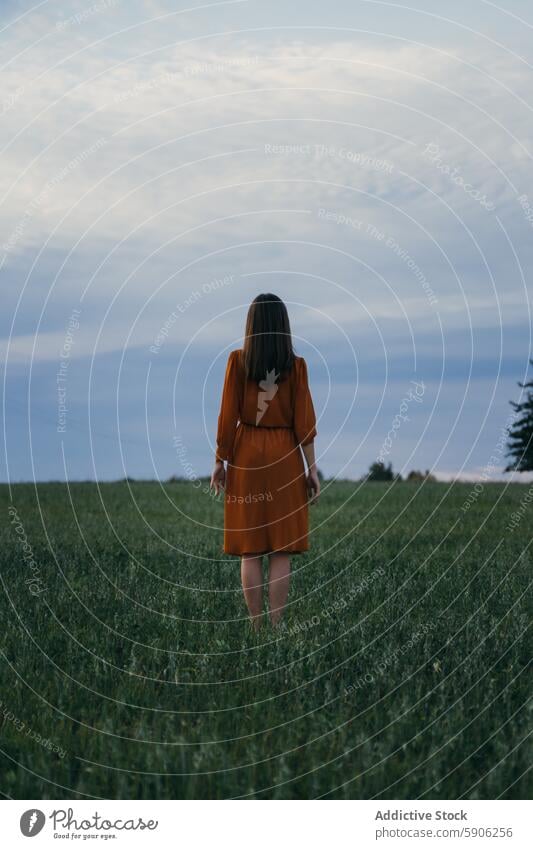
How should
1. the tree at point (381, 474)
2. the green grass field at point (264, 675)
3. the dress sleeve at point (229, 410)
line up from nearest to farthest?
the green grass field at point (264, 675) < the dress sleeve at point (229, 410) < the tree at point (381, 474)

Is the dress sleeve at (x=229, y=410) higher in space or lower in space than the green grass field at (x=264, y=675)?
higher

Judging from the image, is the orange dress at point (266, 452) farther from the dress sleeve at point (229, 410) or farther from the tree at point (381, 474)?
the tree at point (381, 474)

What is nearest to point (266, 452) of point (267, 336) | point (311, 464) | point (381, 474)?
point (311, 464)

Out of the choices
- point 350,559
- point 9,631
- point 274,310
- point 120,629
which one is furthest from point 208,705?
point 350,559

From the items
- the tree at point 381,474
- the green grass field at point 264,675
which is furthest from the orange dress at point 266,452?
the tree at point 381,474

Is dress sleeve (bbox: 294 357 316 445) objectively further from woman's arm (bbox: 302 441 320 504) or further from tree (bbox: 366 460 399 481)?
tree (bbox: 366 460 399 481)

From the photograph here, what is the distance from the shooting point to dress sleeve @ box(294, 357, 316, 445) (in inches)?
335

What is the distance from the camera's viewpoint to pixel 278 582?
8.75 meters

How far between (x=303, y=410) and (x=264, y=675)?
2.52 meters

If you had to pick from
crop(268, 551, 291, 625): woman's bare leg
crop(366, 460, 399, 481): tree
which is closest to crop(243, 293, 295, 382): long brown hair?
crop(268, 551, 291, 625): woman's bare leg

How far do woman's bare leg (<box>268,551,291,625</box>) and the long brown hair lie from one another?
1.69 m

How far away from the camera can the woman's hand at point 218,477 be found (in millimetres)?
8602
